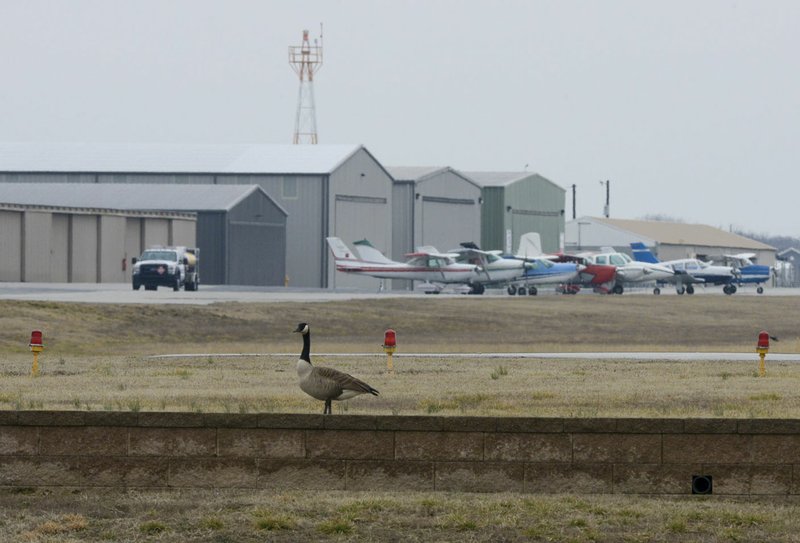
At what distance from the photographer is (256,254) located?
3765 inches

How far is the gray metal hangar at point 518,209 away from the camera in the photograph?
120m

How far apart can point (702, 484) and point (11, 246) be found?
232ft

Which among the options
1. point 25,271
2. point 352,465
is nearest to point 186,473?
point 352,465

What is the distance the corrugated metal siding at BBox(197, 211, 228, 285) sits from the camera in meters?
92.6

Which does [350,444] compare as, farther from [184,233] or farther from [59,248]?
[184,233]

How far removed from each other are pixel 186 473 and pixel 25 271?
69.9m

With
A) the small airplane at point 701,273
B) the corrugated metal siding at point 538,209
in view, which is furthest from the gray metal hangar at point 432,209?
the small airplane at point 701,273

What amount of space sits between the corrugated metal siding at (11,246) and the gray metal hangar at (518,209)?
4598cm

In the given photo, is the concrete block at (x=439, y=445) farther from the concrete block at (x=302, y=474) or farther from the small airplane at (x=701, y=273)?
the small airplane at (x=701, y=273)

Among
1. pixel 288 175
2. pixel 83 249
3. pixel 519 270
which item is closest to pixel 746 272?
pixel 519 270

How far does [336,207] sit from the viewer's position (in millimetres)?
101500

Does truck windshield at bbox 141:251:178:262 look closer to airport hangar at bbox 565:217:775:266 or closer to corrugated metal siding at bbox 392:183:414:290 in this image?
corrugated metal siding at bbox 392:183:414:290

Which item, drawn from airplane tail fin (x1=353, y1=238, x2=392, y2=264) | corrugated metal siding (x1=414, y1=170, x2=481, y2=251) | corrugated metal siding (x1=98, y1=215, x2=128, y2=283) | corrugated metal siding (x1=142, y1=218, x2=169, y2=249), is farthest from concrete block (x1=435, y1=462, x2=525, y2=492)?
corrugated metal siding (x1=414, y1=170, x2=481, y2=251)

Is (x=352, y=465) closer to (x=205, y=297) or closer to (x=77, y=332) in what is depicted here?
(x=77, y=332)
